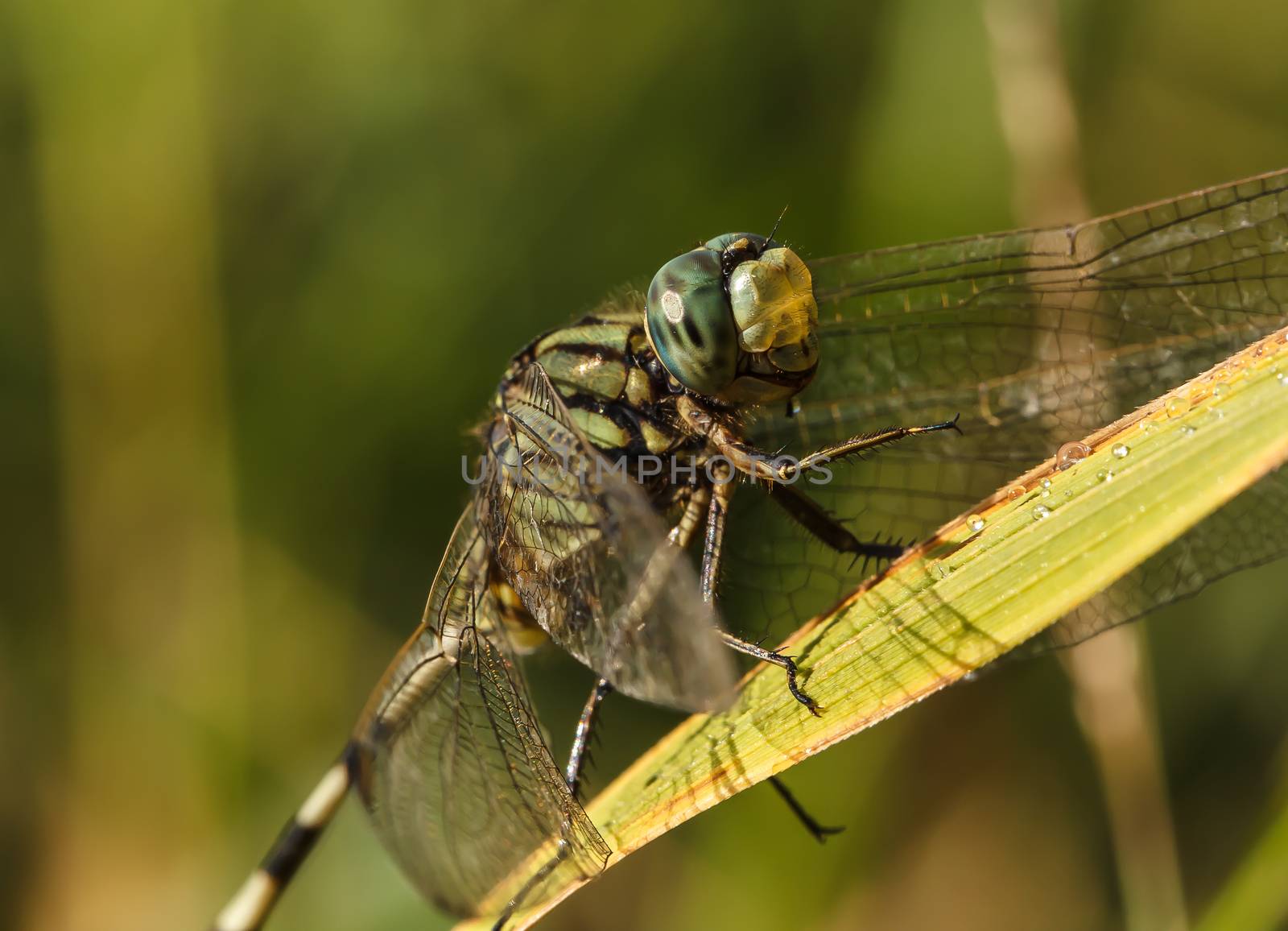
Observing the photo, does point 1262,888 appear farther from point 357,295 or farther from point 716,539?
point 357,295

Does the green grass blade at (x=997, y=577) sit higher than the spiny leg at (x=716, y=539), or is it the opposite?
the spiny leg at (x=716, y=539)

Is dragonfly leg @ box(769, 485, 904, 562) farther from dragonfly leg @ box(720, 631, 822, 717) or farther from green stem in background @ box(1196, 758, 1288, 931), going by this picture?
green stem in background @ box(1196, 758, 1288, 931)

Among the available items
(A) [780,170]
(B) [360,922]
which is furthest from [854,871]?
(A) [780,170]

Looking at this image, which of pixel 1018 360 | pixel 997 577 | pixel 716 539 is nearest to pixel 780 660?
pixel 997 577

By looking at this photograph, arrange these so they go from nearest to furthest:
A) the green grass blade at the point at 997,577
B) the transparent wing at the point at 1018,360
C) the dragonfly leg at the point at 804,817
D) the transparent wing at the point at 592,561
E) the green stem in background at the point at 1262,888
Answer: the green grass blade at the point at 997,577
the transparent wing at the point at 592,561
the green stem in background at the point at 1262,888
the transparent wing at the point at 1018,360
the dragonfly leg at the point at 804,817

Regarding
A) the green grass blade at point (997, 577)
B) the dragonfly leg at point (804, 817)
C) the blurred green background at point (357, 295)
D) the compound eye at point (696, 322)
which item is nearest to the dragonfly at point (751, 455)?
the compound eye at point (696, 322)

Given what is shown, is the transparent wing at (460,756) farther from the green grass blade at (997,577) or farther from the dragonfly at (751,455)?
the green grass blade at (997,577)

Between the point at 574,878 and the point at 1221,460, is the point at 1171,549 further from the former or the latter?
the point at 574,878
